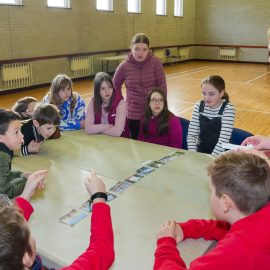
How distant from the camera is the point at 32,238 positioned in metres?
1.19

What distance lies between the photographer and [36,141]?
272 centimetres

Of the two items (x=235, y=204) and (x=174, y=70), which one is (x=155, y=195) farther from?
(x=174, y=70)

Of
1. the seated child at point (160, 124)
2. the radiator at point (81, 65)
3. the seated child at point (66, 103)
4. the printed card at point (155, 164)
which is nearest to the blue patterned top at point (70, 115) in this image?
the seated child at point (66, 103)

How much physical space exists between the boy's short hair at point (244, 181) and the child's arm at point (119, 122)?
6.28 ft

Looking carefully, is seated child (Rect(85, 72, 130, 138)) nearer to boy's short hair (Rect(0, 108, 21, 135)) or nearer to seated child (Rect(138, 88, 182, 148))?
seated child (Rect(138, 88, 182, 148))

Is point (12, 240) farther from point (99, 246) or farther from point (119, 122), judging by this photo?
point (119, 122)

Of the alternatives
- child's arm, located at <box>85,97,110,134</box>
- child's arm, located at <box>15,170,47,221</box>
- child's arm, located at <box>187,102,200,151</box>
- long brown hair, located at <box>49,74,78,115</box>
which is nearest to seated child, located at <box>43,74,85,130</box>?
long brown hair, located at <box>49,74,78,115</box>

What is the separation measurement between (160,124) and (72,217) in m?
1.61

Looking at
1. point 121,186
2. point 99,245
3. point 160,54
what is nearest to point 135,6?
point 160,54

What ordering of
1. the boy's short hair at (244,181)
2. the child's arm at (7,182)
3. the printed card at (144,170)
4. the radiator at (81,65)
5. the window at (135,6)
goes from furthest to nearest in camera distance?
the window at (135,6), the radiator at (81,65), the printed card at (144,170), the child's arm at (7,182), the boy's short hair at (244,181)

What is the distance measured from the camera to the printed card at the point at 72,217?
5.32 ft

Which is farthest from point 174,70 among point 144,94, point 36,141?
point 36,141

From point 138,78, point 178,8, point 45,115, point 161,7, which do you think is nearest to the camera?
point 45,115

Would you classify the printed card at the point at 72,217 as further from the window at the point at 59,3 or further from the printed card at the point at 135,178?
the window at the point at 59,3
